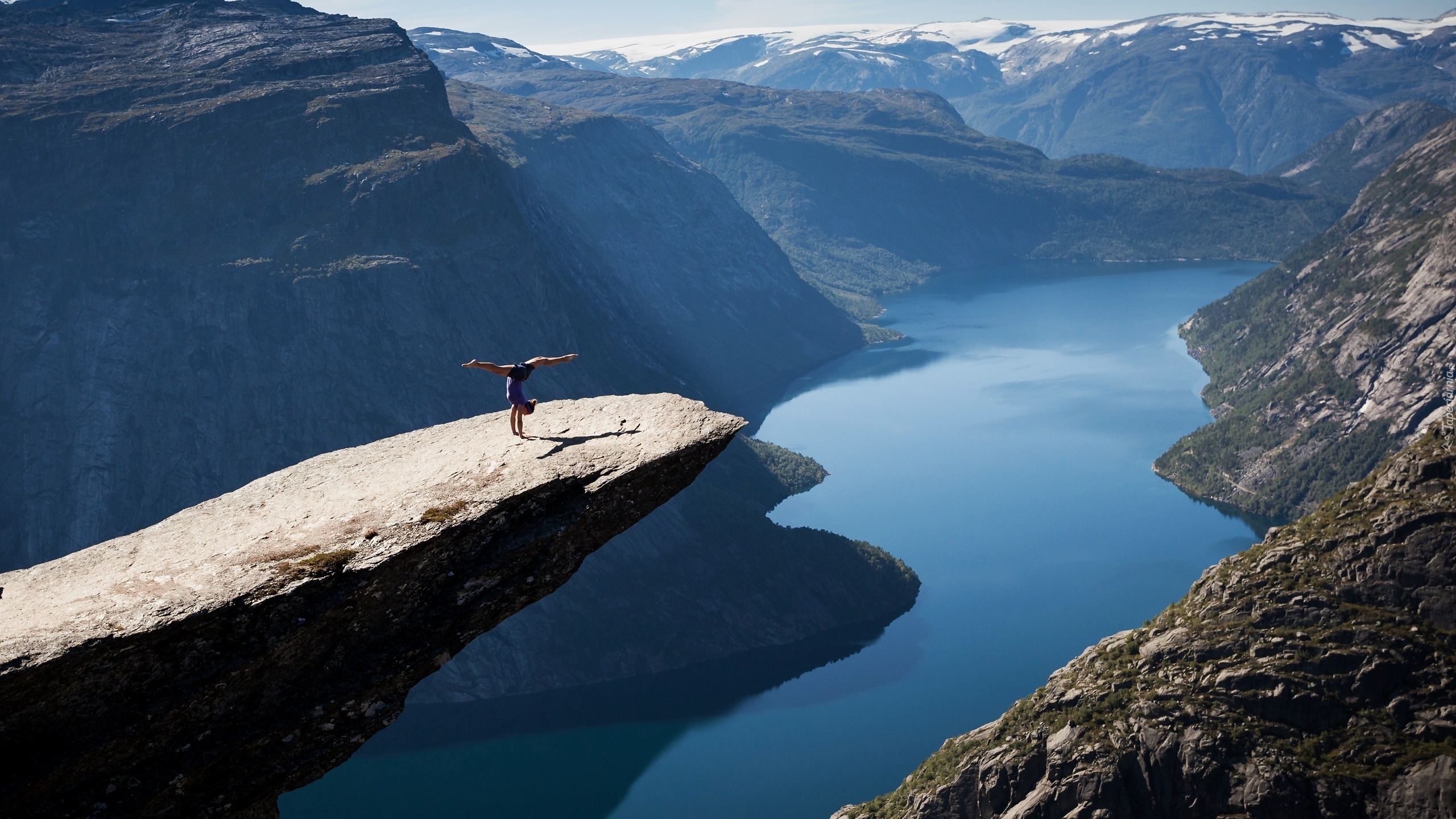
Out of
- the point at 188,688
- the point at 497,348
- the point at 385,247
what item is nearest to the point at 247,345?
the point at 385,247

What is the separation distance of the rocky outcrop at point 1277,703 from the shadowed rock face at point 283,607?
165ft

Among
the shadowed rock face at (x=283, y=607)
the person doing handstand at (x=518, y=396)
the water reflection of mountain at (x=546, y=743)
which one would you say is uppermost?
the person doing handstand at (x=518, y=396)

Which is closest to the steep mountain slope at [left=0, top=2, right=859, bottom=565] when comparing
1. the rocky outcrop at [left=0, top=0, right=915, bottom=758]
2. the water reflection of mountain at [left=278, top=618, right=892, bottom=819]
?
the rocky outcrop at [left=0, top=0, right=915, bottom=758]

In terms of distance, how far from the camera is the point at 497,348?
174 meters

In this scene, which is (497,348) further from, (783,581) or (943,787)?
(943,787)

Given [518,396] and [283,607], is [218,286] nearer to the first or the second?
[518,396]

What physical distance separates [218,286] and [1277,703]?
15129 centimetres

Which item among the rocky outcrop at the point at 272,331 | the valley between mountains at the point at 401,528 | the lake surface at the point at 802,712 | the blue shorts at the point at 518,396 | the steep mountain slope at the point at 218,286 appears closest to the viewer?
the valley between mountains at the point at 401,528

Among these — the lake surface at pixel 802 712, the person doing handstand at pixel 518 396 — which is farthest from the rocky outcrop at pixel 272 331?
the person doing handstand at pixel 518 396

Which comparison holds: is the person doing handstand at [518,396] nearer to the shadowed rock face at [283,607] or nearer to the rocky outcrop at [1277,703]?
the shadowed rock face at [283,607]

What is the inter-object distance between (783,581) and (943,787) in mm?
95008

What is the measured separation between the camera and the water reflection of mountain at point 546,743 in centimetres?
12244

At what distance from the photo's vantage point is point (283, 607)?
2380 centimetres

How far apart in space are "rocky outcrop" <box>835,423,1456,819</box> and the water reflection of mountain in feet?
189
